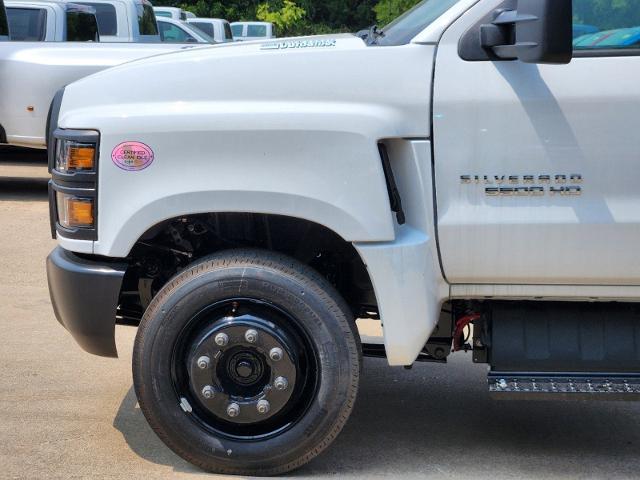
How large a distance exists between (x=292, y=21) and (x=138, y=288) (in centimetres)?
3253

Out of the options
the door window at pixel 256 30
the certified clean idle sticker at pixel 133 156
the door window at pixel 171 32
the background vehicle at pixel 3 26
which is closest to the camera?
the certified clean idle sticker at pixel 133 156

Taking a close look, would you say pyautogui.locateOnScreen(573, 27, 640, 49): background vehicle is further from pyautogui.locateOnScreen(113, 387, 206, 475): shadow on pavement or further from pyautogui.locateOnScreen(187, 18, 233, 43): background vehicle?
pyautogui.locateOnScreen(187, 18, 233, 43): background vehicle

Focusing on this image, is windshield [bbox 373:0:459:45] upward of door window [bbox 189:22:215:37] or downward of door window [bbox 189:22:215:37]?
upward

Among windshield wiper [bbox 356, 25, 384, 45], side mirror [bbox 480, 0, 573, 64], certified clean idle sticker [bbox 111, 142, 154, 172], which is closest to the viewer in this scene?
side mirror [bbox 480, 0, 573, 64]

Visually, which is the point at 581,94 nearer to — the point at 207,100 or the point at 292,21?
the point at 207,100

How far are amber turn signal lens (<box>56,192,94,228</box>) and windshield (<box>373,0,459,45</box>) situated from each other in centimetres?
127

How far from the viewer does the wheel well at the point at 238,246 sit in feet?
13.9

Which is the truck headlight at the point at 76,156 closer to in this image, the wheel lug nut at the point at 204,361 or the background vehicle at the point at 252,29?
the wheel lug nut at the point at 204,361

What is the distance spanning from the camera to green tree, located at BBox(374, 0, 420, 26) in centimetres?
2716

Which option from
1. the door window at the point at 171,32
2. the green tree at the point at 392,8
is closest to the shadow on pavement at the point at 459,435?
the door window at the point at 171,32

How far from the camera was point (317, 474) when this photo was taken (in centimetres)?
424

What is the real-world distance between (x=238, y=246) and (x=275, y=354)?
52 centimetres

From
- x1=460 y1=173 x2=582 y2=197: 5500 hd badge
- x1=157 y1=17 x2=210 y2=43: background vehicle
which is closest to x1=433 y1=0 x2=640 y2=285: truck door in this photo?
x1=460 y1=173 x2=582 y2=197: 5500 hd badge

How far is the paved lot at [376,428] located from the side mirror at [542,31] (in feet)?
5.60
